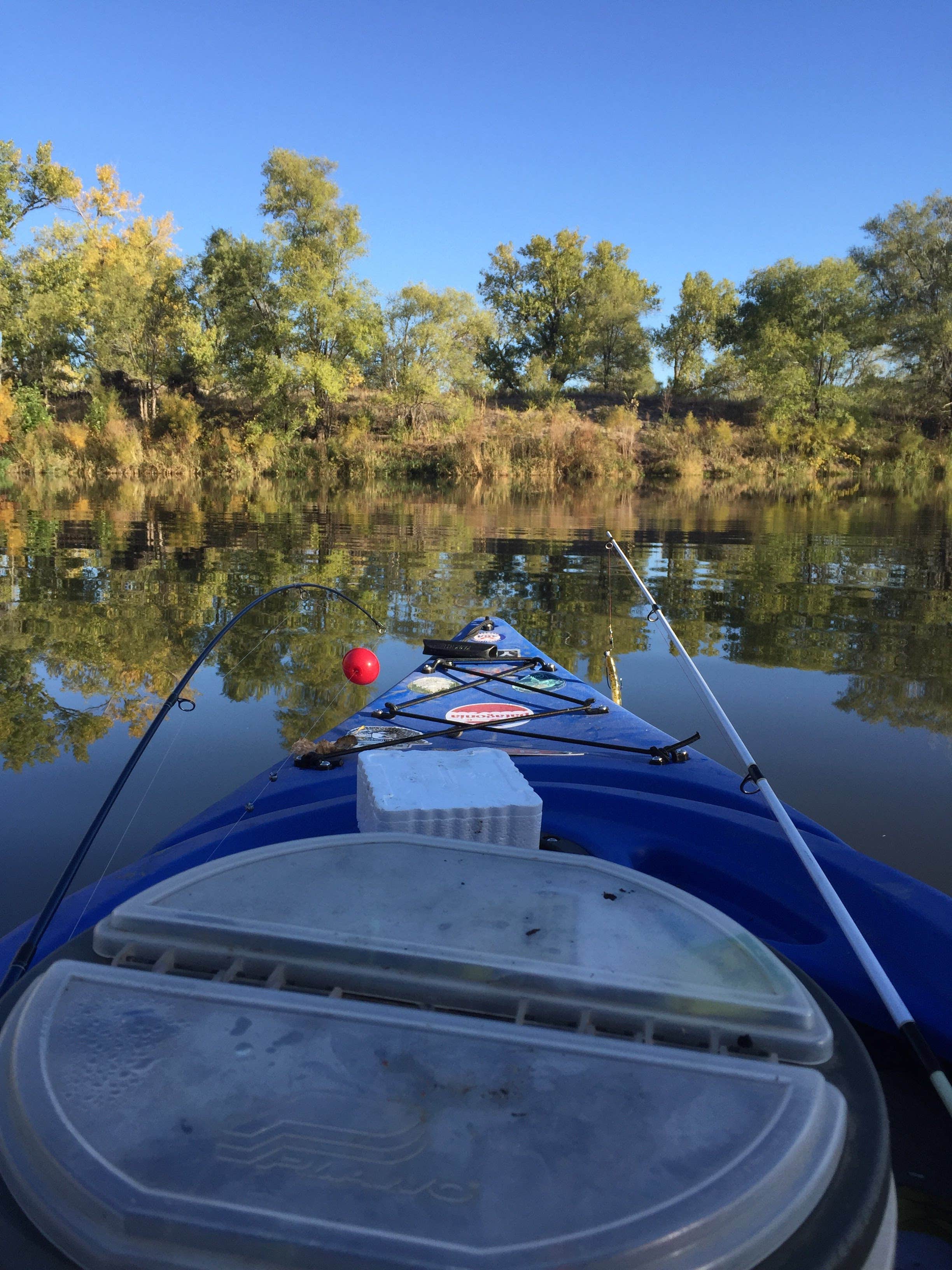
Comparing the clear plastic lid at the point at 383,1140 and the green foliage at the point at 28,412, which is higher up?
the green foliage at the point at 28,412

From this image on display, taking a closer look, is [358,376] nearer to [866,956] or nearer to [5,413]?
[5,413]

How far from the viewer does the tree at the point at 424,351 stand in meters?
27.1

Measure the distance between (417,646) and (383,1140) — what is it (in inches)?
208

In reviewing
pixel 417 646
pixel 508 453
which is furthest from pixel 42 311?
pixel 417 646

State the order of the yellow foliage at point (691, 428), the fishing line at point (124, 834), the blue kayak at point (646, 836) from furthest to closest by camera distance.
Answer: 1. the yellow foliage at point (691, 428)
2. the fishing line at point (124, 834)
3. the blue kayak at point (646, 836)

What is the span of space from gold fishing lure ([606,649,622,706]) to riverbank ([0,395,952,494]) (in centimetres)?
1898

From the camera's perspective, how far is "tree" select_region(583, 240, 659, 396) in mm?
35500

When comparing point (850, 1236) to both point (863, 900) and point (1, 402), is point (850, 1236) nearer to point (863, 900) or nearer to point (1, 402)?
point (863, 900)

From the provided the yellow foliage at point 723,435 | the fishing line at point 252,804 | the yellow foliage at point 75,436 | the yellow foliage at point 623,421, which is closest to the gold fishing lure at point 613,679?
the fishing line at point 252,804

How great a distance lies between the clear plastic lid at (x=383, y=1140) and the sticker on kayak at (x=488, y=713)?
2.35m

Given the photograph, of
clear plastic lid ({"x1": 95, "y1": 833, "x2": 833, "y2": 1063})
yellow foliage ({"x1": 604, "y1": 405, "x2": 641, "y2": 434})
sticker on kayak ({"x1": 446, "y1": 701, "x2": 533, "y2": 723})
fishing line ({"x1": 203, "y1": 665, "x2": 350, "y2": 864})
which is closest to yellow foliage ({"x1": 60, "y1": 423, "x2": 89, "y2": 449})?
yellow foliage ({"x1": 604, "y1": 405, "x2": 641, "y2": 434})

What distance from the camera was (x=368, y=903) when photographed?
1.39m

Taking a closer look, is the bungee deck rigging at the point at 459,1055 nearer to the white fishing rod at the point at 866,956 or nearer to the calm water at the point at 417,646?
the white fishing rod at the point at 866,956

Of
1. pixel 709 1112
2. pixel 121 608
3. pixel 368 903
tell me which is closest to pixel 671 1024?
pixel 709 1112
